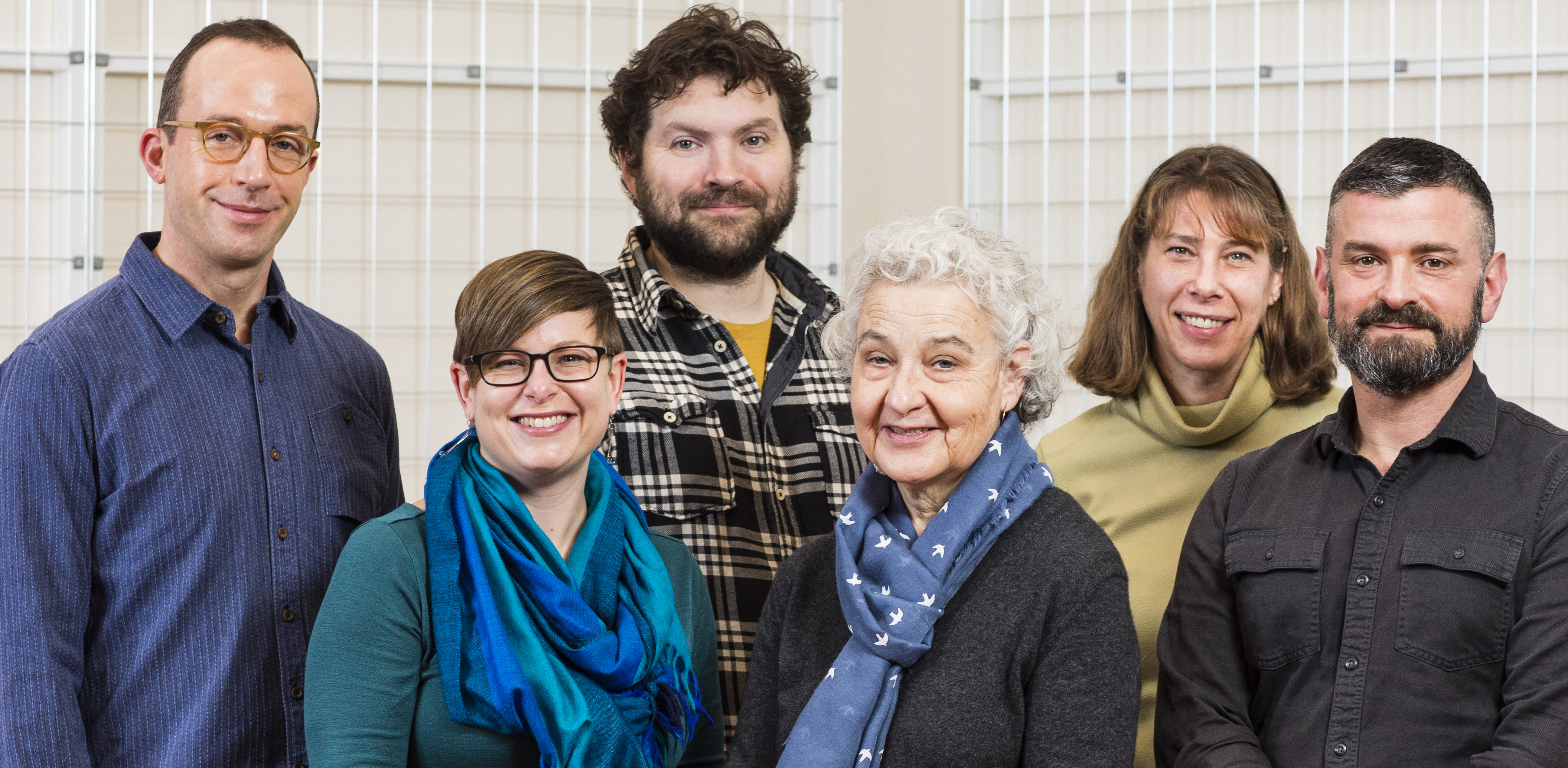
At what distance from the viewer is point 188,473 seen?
188cm

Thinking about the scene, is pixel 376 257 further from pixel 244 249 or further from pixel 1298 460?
pixel 1298 460

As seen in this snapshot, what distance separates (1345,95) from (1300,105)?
104 millimetres

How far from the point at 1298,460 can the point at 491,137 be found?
7.26 ft

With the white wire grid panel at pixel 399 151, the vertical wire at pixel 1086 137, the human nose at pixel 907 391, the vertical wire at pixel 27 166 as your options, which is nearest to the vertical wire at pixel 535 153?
the white wire grid panel at pixel 399 151

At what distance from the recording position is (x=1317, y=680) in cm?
175

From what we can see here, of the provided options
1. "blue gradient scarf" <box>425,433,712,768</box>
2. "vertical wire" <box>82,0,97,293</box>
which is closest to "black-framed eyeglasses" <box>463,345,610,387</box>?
"blue gradient scarf" <box>425,433,712,768</box>

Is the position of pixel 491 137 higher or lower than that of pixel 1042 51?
lower

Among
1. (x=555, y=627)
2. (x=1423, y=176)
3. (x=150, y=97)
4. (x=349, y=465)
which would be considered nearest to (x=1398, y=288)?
(x=1423, y=176)

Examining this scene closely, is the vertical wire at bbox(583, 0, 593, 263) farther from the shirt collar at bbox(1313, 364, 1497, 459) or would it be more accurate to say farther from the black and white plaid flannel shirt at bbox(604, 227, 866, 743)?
the shirt collar at bbox(1313, 364, 1497, 459)

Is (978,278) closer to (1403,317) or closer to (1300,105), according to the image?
(1403,317)

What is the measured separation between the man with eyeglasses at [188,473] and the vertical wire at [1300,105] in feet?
7.55

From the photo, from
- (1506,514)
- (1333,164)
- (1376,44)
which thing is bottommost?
(1506,514)

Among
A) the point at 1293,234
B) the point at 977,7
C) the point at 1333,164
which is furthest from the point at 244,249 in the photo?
the point at 1333,164

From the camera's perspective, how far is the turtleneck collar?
2.26 meters
